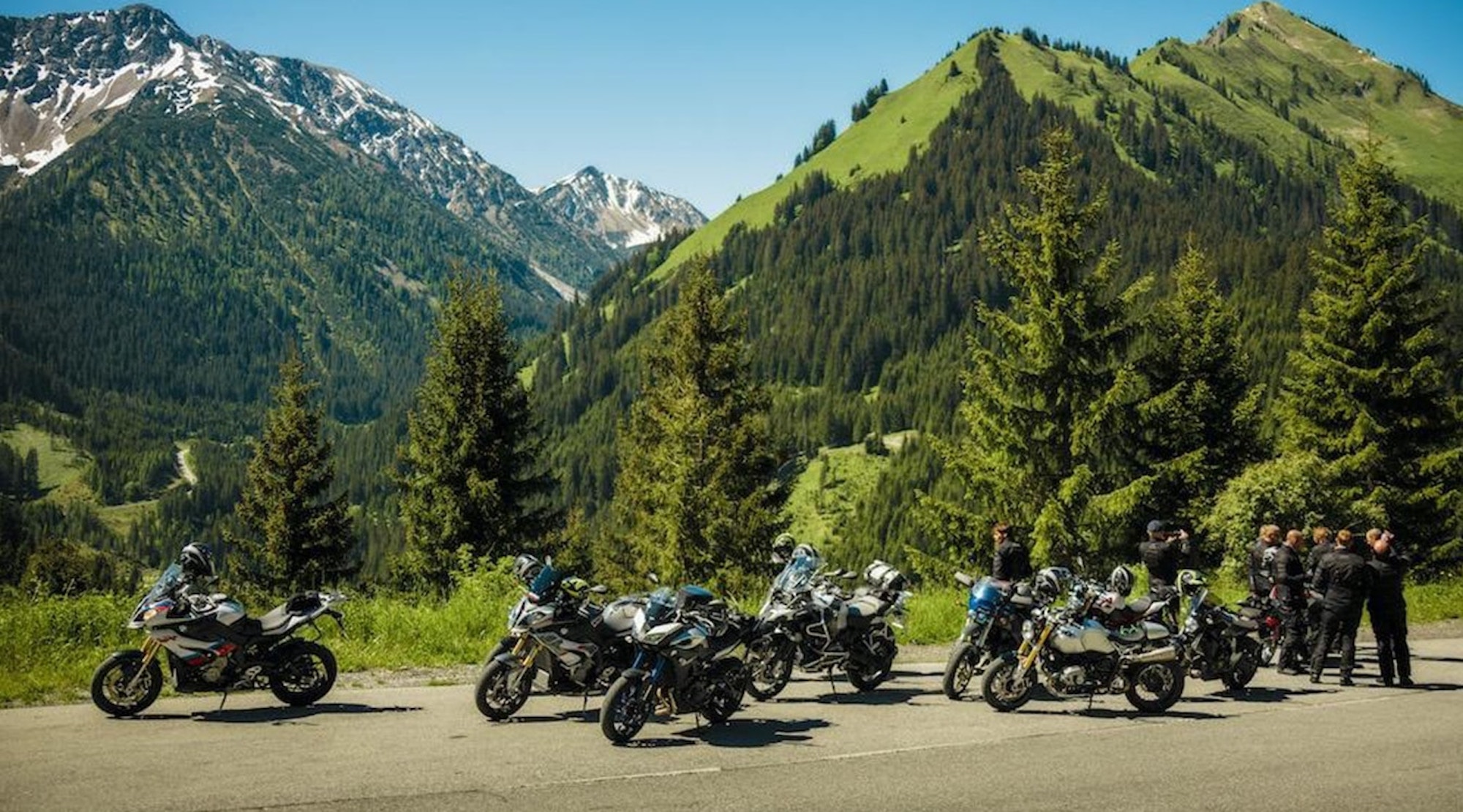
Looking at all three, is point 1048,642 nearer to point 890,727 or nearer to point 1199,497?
point 890,727

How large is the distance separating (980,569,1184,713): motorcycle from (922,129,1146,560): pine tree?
13.3 m

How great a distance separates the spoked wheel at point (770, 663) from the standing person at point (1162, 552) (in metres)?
5.87

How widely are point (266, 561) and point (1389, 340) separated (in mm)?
38165

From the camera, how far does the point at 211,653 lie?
1112cm

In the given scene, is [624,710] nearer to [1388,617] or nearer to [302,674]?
[302,674]

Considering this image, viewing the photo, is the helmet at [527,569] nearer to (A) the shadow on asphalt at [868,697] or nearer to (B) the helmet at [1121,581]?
(A) the shadow on asphalt at [868,697]

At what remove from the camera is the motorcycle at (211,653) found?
1088 cm

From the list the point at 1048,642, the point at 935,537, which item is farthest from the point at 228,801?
the point at 935,537

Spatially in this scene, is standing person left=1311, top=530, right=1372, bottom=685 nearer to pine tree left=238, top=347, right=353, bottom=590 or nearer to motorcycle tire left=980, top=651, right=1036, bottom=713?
motorcycle tire left=980, top=651, right=1036, bottom=713

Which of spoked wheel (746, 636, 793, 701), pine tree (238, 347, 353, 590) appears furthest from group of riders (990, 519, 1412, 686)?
pine tree (238, 347, 353, 590)

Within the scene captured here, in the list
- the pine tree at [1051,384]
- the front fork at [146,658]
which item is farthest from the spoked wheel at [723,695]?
the pine tree at [1051,384]

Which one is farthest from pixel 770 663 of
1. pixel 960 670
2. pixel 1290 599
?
pixel 1290 599

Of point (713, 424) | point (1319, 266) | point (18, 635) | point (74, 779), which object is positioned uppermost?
point (1319, 266)

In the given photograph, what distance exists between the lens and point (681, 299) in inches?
1315
